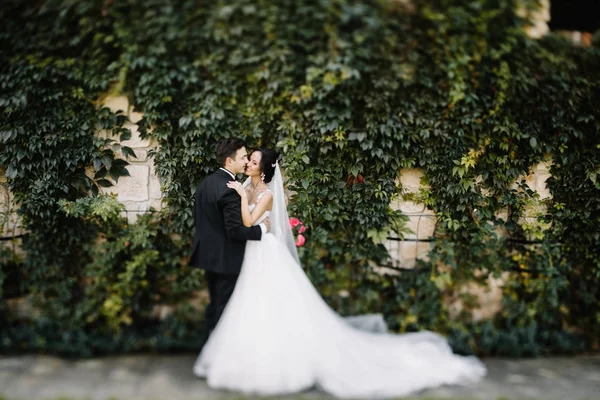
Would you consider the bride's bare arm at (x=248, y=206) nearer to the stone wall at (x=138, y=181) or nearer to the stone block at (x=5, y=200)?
the stone wall at (x=138, y=181)

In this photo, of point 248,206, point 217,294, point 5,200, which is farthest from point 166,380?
point 5,200

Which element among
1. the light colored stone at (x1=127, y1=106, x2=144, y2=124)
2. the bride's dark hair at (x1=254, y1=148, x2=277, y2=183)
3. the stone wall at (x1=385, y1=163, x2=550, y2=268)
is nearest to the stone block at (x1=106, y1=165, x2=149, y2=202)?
the light colored stone at (x1=127, y1=106, x2=144, y2=124)

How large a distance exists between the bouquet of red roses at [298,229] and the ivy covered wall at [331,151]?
0.39 feet

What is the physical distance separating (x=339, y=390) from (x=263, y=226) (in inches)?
55.2

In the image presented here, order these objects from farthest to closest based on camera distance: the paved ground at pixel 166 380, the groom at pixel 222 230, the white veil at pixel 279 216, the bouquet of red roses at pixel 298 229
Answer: the bouquet of red roses at pixel 298 229 < the white veil at pixel 279 216 < the groom at pixel 222 230 < the paved ground at pixel 166 380

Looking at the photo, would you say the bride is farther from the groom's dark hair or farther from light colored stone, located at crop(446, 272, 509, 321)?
light colored stone, located at crop(446, 272, 509, 321)

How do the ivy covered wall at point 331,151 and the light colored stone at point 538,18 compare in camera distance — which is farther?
the light colored stone at point 538,18

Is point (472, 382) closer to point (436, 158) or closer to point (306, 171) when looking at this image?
point (436, 158)

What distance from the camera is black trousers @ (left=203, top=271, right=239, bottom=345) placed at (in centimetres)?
344

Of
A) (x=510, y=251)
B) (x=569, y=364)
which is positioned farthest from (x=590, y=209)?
(x=569, y=364)

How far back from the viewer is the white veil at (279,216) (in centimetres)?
352

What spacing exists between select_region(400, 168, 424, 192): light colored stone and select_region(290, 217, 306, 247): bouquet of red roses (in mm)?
1168

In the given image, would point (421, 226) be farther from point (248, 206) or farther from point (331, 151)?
point (248, 206)

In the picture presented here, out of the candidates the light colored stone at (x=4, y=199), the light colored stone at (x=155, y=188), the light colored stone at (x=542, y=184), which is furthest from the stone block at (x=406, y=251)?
the light colored stone at (x=4, y=199)
